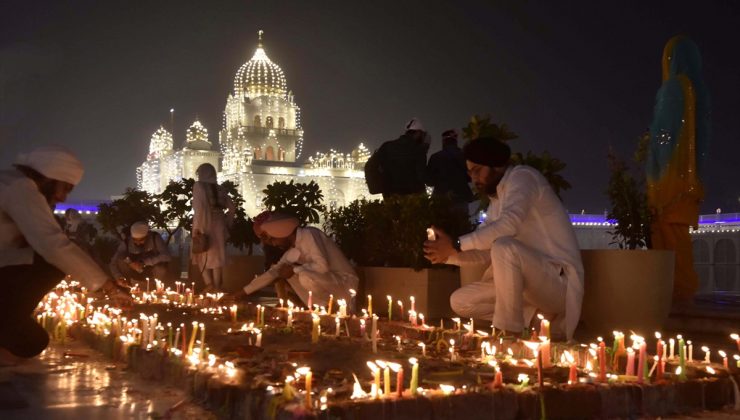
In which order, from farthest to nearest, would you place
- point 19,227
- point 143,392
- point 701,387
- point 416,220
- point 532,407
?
point 416,220 < point 19,227 < point 143,392 < point 701,387 < point 532,407

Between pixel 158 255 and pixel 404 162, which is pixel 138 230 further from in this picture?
pixel 404 162

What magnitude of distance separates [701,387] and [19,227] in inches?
151

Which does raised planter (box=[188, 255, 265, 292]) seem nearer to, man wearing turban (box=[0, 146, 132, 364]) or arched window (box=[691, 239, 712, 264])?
man wearing turban (box=[0, 146, 132, 364])

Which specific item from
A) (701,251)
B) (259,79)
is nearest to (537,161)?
(701,251)

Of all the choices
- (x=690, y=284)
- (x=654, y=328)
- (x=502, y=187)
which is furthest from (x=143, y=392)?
(x=690, y=284)

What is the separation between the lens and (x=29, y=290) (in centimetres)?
480

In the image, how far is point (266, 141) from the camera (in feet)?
188

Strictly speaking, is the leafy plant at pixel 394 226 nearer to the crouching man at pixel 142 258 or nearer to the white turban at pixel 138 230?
the white turban at pixel 138 230

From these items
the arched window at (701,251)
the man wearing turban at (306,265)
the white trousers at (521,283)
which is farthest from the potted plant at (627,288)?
the arched window at (701,251)

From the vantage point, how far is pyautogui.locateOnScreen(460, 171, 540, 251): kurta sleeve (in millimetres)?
5426

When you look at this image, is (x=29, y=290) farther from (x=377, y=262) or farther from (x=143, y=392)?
(x=377, y=262)

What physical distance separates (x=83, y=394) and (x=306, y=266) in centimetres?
Result: 366

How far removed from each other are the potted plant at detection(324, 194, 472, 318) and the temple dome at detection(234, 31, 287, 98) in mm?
48391

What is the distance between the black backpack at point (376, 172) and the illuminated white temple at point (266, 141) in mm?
44800
